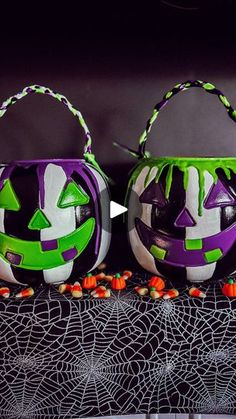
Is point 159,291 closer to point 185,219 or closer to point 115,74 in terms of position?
point 185,219

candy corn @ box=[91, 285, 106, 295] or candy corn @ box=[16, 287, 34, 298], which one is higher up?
candy corn @ box=[16, 287, 34, 298]

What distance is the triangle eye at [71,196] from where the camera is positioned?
625mm

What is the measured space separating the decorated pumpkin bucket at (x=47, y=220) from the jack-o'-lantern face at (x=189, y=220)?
0.28 ft

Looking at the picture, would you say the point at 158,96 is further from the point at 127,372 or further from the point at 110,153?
the point at 127,372

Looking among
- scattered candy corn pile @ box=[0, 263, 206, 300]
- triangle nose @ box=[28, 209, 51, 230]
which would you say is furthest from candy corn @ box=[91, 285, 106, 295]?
triangle nose @ box=[28, 209, 51, 230]

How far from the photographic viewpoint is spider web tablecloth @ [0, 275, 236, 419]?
1.98 ft

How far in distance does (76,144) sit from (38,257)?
0.30m

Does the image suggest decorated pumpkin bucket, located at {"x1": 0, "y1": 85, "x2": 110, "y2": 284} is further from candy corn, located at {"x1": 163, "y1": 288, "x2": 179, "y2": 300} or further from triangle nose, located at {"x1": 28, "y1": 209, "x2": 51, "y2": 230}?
candy corn, located at {"x1": 163, "y1": 288, "x2": 179, "y2": 300}

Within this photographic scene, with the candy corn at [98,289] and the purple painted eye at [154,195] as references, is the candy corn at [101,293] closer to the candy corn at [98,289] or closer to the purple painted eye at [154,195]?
the candy corn at [98,289]

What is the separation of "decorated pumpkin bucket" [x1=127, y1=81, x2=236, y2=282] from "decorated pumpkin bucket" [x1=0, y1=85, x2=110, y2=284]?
0.27 feet

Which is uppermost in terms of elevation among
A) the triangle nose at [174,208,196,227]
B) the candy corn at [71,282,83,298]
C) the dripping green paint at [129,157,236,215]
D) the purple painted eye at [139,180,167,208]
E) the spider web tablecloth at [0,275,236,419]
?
the dripping green paint at [129,157,236,215]

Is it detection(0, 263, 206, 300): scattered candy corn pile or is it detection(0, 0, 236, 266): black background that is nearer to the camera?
detection(0, 263, 206, 300): scattered candy corn pile

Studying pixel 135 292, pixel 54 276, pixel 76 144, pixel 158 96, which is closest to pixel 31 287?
pixel 54 276

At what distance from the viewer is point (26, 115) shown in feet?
2.76
